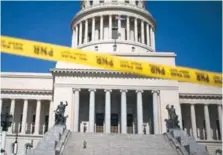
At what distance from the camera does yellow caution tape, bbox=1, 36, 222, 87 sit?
19078mm

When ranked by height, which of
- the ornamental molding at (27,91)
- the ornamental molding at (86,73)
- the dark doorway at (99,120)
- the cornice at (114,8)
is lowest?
the dark doorway at (99,120)

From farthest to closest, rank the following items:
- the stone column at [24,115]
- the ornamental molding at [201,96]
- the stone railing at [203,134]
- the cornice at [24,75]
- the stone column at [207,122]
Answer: the cornice at [24,75]
the ornamental molding at [201,96]
the stone railing at [203,134]
the stone column at [24,115]
the stone column at [207,122]

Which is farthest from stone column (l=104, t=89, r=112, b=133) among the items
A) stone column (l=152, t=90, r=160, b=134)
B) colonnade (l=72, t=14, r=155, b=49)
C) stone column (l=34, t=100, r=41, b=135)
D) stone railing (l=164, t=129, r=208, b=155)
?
colonnade (l=72, t=14, r=155, b=49)

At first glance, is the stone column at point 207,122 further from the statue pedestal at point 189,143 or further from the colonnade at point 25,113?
the colonnade at point 25,113

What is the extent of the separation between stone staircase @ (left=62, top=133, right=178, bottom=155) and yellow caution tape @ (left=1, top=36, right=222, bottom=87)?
8311 mm

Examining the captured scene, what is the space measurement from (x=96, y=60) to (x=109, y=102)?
75.9 ft

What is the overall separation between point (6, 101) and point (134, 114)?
59.4ft

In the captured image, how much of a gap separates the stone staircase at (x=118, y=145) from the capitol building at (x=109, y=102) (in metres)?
8.41

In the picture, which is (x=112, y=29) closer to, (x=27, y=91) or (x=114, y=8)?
(x=114, y=8)

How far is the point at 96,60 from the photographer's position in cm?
2136

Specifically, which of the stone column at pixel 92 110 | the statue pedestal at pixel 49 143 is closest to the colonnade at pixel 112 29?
the stone column at pixel 92 110

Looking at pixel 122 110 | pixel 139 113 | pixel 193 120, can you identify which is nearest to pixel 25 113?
pixel 122 110

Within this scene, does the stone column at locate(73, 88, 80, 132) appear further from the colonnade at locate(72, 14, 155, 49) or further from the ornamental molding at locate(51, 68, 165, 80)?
the colonnade at locate(72, 14, 155, 49)

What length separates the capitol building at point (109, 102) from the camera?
145ft
